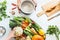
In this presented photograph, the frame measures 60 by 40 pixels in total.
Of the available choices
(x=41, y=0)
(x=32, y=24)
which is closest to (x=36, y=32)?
(x=32, y=24)

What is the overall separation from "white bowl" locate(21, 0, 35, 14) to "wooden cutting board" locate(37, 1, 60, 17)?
2.4 inches

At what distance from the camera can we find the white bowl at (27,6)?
1.04 metres

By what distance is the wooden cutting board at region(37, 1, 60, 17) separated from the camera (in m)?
1.05

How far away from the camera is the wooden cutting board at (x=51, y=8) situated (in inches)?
41.4

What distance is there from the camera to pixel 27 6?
1049 millimetres

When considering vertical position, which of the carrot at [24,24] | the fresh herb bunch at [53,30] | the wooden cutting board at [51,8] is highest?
the wooden cutting board at [51,8]

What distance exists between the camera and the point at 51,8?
3.46ft

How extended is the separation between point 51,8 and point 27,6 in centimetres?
13

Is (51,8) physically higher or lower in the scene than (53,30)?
higher

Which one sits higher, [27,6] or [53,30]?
[27,6]

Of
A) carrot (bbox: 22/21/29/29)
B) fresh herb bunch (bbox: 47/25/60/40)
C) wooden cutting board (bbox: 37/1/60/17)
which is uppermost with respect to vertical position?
wooden cutting board (bbox: 37/1/60/17)

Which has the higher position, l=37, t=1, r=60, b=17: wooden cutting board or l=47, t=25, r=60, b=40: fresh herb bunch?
l=37, t=1, r=60, b=17: wooden cutting board

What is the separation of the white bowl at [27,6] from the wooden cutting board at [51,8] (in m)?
0.06

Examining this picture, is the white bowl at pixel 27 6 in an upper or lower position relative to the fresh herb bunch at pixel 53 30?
upper
